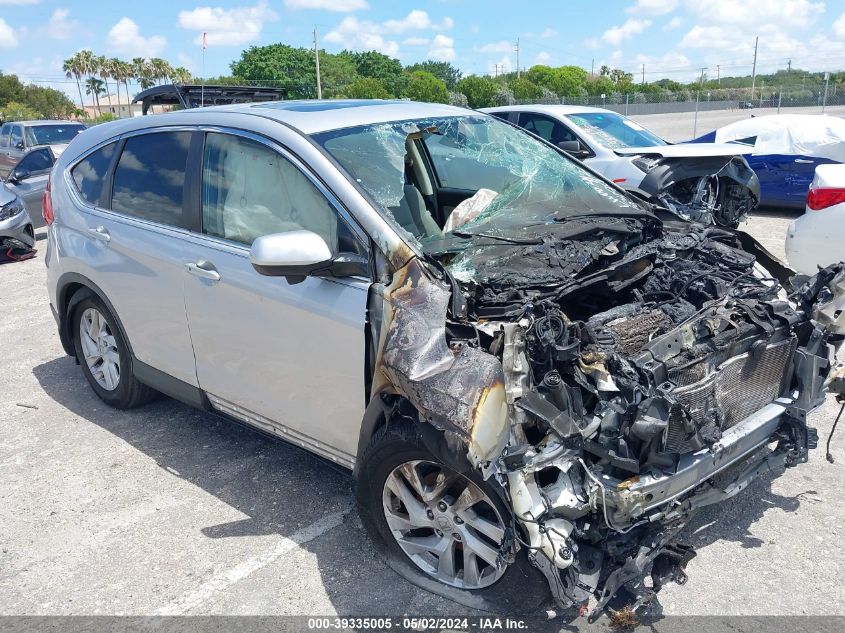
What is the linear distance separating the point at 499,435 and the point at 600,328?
68 cm

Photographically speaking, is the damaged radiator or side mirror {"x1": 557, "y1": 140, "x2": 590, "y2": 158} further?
side mirror {"x1": 557, "y1": 140, "x2": 590, "y2": 158}

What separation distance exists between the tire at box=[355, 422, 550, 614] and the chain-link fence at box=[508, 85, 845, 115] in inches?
1360

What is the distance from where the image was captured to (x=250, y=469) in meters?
4.12

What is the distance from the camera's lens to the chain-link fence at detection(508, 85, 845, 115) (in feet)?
126

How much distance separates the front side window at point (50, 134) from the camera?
16.0m

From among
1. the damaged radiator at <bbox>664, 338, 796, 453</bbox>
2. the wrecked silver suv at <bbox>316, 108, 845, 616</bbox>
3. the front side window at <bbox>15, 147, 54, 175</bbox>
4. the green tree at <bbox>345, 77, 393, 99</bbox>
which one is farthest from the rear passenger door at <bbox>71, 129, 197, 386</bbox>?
the green tree at <bbox>345, 77, 393, 99</bbox>

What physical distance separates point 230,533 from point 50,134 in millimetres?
15847

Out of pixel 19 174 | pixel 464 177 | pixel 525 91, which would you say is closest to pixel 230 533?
pixel 464 177

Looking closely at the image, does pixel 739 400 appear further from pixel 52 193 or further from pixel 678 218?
pixel 52 193

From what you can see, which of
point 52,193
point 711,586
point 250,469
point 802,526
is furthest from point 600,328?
point 52,193

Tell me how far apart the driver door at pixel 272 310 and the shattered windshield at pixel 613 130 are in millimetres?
6749

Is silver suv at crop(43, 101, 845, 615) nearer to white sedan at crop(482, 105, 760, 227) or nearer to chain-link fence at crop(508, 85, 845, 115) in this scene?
white sedan at crop(482, 105, 760, 227)

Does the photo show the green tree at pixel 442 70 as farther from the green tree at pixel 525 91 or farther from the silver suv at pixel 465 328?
the silver suv at pixel 465 328

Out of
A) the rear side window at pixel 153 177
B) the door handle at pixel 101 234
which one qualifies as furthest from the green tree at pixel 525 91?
the door handle at pixel 101 234
